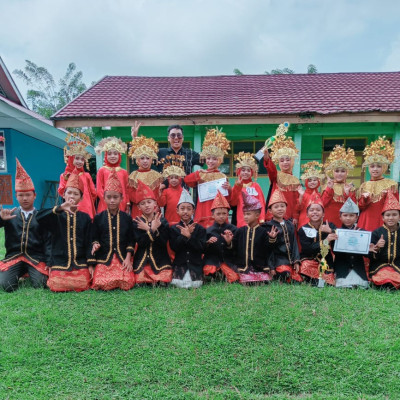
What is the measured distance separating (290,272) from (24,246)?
3.55m

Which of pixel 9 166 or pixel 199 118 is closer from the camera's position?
pixel 199 118

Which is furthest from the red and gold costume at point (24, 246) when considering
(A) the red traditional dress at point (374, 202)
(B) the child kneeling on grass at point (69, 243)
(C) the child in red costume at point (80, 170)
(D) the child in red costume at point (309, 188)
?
(A) the red traditional dress at point (374, 202)

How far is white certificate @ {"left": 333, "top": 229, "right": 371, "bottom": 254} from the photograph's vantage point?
4211 millimetres

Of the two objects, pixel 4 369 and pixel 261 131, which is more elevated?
pixel 261 131

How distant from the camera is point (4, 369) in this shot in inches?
110

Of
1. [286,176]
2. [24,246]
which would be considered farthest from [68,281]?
[286,176]

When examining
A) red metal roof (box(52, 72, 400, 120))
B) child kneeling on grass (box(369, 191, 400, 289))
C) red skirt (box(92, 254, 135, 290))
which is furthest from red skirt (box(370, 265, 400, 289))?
red metal roof (box(52, 72, 400, 120))

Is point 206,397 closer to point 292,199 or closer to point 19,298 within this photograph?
point 19,298

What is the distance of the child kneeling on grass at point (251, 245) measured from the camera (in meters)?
4.45

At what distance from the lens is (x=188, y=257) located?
4.45 metres

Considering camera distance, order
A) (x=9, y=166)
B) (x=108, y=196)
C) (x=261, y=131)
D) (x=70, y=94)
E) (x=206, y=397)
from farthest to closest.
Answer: (x=70, y=94), (x=9, y=166), (x=261, y=131), (x=108, y=196), (x=206, y=397)

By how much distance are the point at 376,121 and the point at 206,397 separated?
28.8 ft

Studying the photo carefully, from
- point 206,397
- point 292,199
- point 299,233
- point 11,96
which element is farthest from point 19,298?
point 11,96

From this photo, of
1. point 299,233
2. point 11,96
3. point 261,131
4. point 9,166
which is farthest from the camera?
point 11,96
